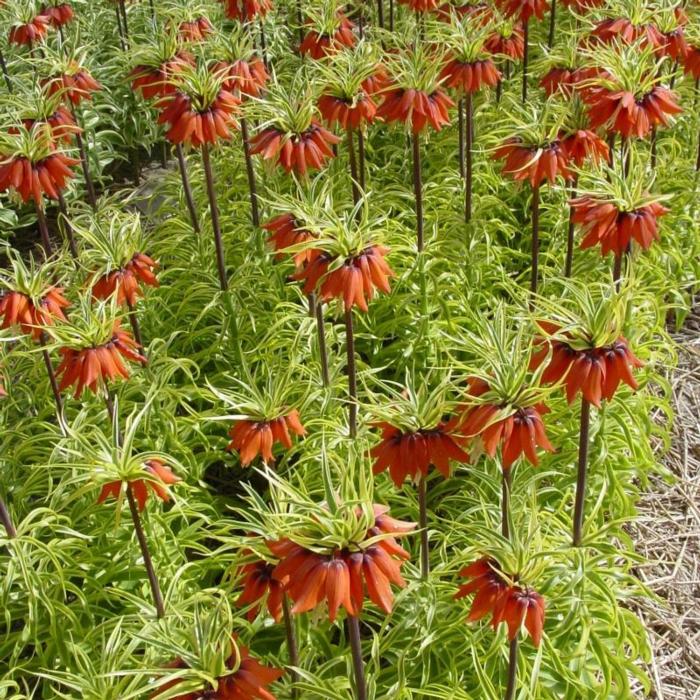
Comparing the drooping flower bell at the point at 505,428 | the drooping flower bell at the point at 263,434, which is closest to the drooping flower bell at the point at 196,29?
the drooping flower bell at the point at 263,434

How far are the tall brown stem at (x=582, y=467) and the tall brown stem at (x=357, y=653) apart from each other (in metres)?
0.73

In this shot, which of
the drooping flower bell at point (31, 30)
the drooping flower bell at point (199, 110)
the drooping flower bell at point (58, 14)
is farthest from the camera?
the drooping flower bell at point (58, 14)

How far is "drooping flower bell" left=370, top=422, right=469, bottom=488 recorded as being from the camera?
2105mm

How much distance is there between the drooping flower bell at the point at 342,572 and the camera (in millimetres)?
1641

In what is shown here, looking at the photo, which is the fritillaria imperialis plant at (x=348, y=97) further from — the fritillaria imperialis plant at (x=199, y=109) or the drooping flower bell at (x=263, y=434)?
the drooping flower bell at (x=263, y=434)

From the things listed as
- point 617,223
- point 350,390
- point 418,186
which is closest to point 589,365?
point 617,223

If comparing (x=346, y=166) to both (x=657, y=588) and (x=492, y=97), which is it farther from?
(x=657, y=588)

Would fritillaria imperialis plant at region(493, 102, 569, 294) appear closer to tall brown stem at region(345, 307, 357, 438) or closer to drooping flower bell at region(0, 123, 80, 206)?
tall brown stem at region(345, 307, 357, 438)

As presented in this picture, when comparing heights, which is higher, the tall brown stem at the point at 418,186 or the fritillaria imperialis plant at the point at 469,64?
the fritillaria imperialis plant at the point at 469,64

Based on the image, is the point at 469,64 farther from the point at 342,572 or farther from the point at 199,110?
the point at 342,572

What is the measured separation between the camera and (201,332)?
151 inches

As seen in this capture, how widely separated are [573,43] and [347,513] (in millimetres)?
2931

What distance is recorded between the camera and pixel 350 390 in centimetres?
293

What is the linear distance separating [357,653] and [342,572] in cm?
38
